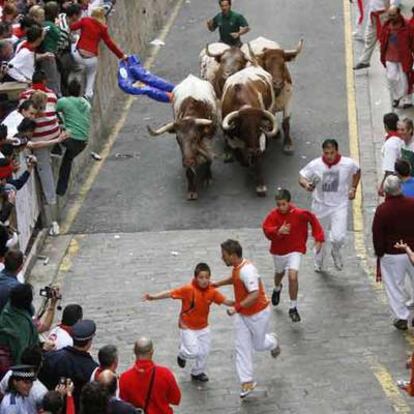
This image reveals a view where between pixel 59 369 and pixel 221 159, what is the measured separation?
10012mm

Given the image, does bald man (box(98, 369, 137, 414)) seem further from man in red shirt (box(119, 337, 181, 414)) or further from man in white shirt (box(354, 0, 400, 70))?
man in white shirt (box(354, 0, 400, 70))

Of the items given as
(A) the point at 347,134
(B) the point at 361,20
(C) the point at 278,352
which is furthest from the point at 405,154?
(B) the point at 361,20

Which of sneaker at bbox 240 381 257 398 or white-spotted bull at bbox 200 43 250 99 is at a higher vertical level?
sneaker at bbox 240 381 257 398

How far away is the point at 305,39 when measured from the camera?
25844 mm

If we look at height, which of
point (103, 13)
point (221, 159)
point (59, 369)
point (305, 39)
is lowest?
point (305, 39)

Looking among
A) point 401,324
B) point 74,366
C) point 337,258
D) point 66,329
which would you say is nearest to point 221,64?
point 337,258

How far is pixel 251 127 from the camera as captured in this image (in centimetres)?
1838

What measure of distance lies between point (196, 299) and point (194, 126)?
20.1 feet

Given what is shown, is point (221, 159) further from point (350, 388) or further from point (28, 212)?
point (350, 388)

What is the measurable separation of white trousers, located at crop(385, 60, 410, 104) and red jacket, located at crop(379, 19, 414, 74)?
4.5 inches

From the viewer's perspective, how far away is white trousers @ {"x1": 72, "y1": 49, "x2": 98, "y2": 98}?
793 inches

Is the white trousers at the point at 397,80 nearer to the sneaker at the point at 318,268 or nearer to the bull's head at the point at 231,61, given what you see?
the bull's head at the point at 231,61

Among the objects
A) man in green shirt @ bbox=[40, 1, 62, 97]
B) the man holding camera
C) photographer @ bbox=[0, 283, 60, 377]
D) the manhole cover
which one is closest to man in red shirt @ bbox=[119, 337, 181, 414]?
the man holding camera

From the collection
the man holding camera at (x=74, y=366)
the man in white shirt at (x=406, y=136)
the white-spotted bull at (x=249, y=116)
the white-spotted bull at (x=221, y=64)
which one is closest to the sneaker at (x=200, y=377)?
the man holding camera at (x=74, y=366)
